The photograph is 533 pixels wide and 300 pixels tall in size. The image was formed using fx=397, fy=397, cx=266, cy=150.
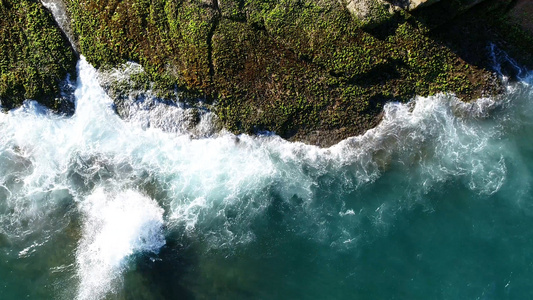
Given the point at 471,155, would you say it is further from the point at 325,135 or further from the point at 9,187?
the point at 9,187

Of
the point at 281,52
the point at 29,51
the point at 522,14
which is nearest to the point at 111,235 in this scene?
the point at 29,51

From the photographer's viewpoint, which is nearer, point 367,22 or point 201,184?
point 367,22

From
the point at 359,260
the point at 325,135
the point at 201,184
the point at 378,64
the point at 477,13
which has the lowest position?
the point at 359,260

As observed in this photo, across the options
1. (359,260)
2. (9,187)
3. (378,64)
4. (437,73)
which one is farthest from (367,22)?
(9,187)

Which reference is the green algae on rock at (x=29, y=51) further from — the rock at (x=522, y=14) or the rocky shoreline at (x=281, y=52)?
the rock at (x=522, y=14)

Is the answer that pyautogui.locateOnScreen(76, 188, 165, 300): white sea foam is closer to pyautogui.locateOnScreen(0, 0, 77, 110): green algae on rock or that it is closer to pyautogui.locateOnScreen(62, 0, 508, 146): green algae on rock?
pyautogui.locateOnScreen(62, 0, 508, 146): green algae on rock

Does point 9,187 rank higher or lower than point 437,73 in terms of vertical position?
lower
